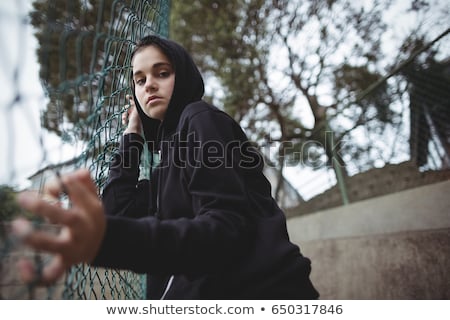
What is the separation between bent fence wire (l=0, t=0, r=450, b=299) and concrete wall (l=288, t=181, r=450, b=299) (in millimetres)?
302

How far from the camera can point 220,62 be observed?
465 centimetres

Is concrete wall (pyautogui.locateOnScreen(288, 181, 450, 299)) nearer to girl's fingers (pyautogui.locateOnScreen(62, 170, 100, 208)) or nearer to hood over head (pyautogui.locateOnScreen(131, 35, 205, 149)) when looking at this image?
hood over head (pyautogui.locateOnScreen(131, 35, 205, 149))

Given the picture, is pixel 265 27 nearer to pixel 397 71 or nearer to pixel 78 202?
pixel 397 71

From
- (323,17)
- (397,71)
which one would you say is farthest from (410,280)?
(323,17)

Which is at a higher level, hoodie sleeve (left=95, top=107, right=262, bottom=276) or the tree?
the tree

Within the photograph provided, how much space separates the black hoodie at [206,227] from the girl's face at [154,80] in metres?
0.02

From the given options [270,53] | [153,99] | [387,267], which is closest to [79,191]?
[153,99]

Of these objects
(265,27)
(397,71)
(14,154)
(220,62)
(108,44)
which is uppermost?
(265,27)

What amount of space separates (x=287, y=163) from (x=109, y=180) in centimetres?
281

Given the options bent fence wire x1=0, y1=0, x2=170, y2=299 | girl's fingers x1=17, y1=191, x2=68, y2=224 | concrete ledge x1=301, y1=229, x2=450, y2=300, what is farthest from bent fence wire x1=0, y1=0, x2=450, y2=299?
concrete ledge x1=301, y1=229, x2=450, y2=300

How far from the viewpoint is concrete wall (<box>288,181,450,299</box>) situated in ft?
4.84

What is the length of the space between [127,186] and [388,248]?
61.9 inches

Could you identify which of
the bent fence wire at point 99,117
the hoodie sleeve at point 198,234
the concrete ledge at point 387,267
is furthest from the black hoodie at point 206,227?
the concrete ledge at point 387,267

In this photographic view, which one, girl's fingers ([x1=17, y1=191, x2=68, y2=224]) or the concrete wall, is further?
the concrete wall
